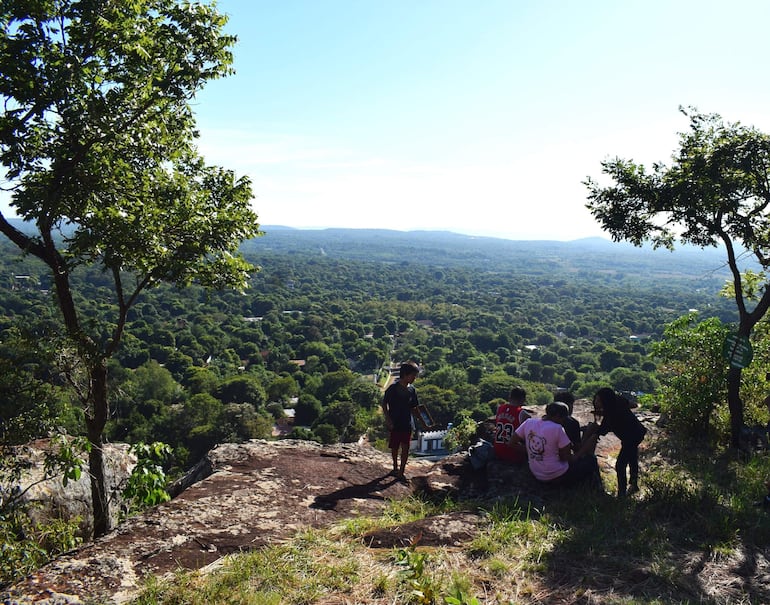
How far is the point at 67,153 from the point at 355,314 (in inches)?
3147

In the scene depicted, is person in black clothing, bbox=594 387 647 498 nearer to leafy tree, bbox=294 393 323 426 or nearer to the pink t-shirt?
the pink t-shirt

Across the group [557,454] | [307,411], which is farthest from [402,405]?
[307,411]

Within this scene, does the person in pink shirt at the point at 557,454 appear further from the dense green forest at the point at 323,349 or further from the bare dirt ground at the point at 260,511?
the dense green forest at the point at 323,349

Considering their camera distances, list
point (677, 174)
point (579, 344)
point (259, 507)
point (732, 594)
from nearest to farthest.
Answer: point (732, 594)
point (259, 507)
point (677, 174)
point (579, 344)

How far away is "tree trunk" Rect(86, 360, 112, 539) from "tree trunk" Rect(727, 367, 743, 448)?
7.24 meters

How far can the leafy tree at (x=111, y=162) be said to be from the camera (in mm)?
3910

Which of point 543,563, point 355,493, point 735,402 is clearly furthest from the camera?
point 735,402

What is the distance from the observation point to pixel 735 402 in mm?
6426

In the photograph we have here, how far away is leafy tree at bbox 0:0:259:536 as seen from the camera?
3910 mm

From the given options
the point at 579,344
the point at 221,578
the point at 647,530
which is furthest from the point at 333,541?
the point at 579,344

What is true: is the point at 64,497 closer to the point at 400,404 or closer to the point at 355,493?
the point at 355,493

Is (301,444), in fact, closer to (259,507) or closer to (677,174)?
(259,507)

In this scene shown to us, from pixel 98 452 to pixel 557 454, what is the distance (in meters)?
4.41

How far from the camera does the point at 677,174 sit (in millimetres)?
6355
